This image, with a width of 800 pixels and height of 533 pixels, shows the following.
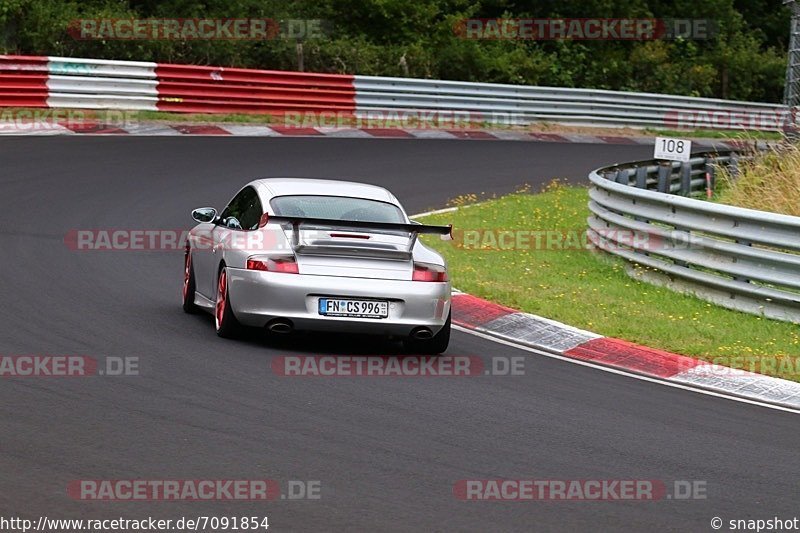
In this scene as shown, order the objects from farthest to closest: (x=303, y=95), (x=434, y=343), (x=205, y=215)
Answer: (x=303, y=95) → (x=205, y=215) → (x=434, y=343)

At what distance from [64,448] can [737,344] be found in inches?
260

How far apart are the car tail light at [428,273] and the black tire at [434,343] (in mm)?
315

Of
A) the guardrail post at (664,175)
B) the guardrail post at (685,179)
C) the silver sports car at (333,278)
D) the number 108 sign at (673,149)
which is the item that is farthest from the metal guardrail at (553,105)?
the silver sports car at (333,278)

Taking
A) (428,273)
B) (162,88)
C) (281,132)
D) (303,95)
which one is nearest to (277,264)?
(428,273)

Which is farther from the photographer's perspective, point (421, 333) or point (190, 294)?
point (190, 294)

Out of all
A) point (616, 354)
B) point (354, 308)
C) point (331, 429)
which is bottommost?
point (616, 354)

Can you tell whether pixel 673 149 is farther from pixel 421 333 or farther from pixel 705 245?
pixel 421 333

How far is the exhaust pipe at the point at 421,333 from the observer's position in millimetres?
10859

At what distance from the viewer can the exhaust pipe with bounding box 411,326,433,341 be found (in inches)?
428

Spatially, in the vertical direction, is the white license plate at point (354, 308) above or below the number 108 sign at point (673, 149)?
below

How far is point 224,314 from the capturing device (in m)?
11.0

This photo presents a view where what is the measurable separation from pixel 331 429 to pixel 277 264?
267cm

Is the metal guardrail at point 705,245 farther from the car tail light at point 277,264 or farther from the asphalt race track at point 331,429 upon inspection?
the car tail light at point 277,264

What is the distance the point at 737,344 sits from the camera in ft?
39.7
